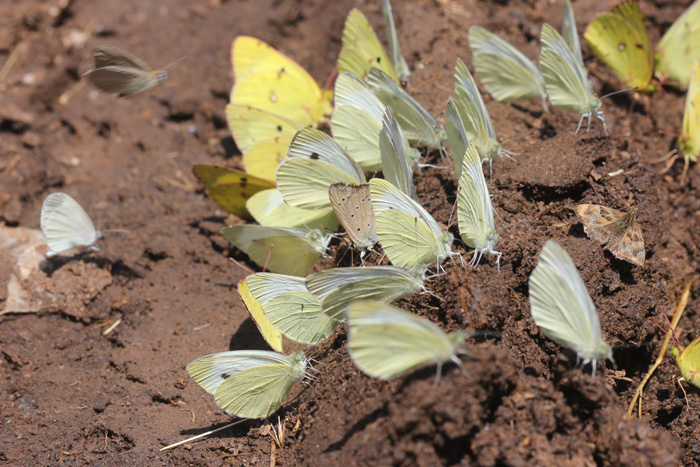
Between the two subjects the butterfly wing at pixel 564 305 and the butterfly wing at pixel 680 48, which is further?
the butterfly wing at pixel 680 48

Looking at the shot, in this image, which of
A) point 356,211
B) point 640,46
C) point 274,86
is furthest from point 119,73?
point 640,46

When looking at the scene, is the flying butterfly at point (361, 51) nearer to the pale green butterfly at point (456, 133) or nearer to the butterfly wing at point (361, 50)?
the butterfly wing at point (361, 50)

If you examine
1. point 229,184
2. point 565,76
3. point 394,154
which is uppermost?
point 565,76

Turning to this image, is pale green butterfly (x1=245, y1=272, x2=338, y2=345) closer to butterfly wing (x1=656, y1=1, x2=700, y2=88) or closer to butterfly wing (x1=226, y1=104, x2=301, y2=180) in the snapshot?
butterfly wing (x1=226, y1=104, x2=301, y2=180)

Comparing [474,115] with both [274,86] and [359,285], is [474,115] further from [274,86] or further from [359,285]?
[274,86]

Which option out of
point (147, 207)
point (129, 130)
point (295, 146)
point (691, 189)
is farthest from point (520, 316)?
point (129, 130)

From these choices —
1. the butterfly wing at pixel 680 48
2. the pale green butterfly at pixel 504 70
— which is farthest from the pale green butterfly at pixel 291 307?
the butterfly wing at pixel 680 48

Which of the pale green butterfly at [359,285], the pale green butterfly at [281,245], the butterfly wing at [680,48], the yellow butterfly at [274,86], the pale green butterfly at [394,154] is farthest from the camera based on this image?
the yellow butterfly at [274,86]
